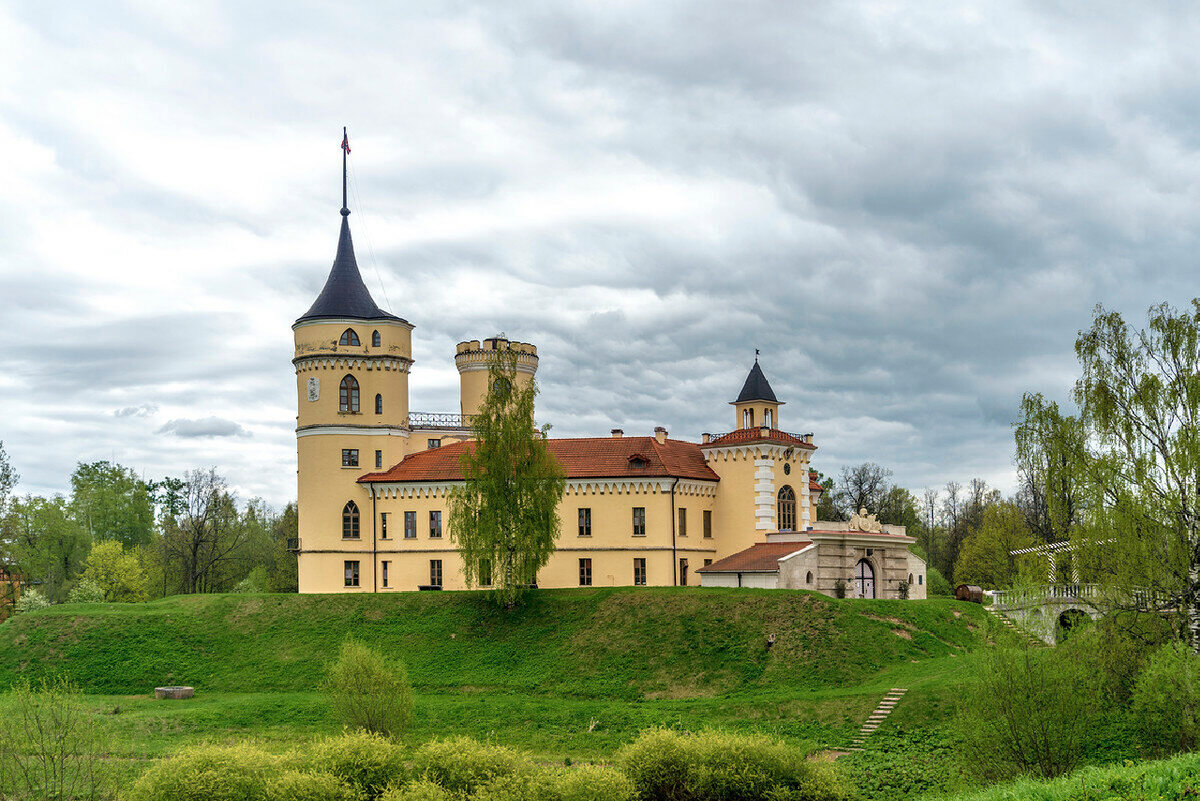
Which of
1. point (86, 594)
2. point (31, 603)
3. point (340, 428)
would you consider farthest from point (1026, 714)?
point (86, 594)

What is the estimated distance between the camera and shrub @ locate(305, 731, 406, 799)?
81.6ft

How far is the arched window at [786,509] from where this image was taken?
185ft

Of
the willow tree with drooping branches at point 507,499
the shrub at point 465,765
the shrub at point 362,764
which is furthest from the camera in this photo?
the willow tree with drooping branches at point 507,499

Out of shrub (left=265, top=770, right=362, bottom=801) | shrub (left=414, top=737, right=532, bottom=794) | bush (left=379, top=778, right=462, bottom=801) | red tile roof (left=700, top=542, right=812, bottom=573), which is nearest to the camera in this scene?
bush (left=379, top=778, right=462, bottom=801)

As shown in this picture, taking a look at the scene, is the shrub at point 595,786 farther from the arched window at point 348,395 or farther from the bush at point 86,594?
the bush at point 86,594

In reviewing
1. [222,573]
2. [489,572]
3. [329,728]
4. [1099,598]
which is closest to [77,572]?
[222,573]

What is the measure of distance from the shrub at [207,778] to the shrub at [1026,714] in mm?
16640

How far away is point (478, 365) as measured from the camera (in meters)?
63.8

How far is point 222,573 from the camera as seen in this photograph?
286ft

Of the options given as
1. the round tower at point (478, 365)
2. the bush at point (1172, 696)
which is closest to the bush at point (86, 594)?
the round tower at point (478, 365)

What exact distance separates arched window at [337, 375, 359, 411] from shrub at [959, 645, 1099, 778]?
39897 millimetres

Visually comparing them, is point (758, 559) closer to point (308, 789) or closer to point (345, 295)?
point (345, 295)

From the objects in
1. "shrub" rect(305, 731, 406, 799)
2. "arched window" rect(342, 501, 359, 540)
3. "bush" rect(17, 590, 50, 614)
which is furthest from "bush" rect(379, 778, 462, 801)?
"bush" rect(17, 590, 50, 614)

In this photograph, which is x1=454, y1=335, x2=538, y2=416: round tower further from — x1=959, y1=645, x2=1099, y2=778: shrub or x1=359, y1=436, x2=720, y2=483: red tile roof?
x1=959, y1=645, x2=1099, y2=778: shrub
